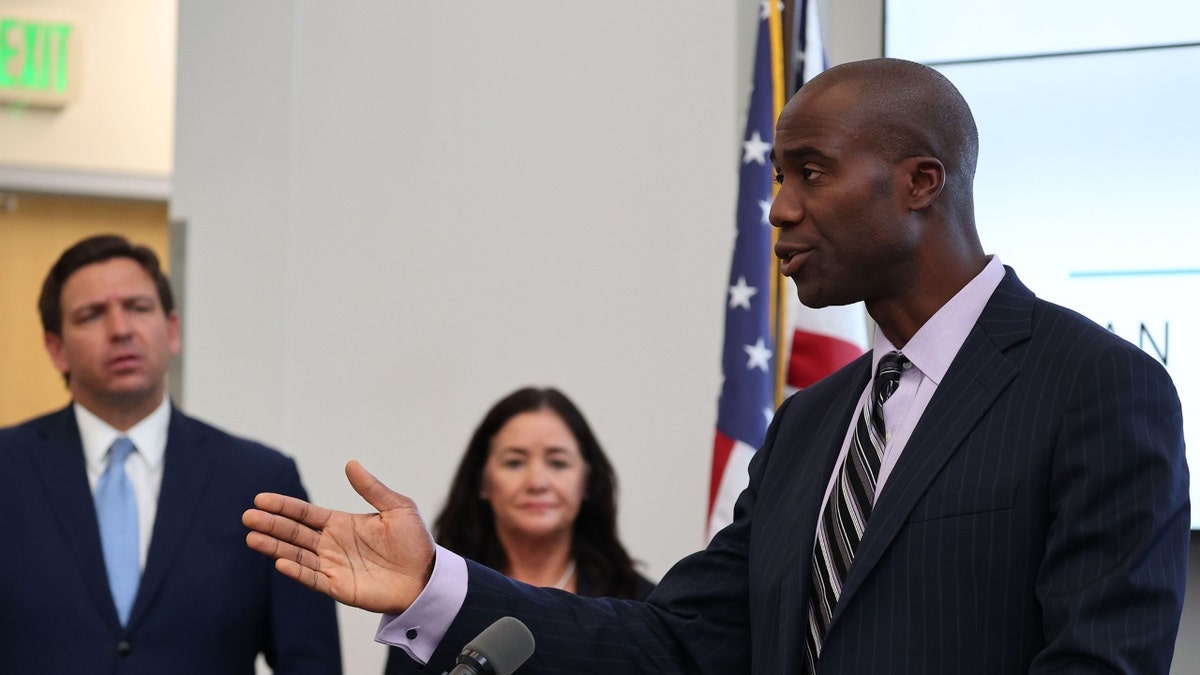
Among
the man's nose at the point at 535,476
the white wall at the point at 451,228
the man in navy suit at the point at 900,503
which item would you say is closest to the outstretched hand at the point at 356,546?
the man in navy suit at the point at 900,503

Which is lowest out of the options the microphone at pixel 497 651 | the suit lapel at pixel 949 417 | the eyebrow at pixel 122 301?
the microphone at pixel 497 651

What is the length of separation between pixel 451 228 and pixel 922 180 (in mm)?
3535

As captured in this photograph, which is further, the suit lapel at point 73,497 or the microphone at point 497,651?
the suit lapel at point 73,497

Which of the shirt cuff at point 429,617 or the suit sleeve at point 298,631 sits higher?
the shirt cuff at point 429,617

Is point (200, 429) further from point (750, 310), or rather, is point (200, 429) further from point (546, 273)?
point (546, 273)

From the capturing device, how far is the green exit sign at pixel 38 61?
6.70 m

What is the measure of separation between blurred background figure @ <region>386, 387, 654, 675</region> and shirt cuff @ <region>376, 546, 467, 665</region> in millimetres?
1785

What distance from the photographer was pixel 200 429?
3.54 m

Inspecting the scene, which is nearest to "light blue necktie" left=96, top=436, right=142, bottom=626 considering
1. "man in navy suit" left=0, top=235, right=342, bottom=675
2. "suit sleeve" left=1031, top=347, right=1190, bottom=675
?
"man in navy suit" left=0, top=235, right=342, bottom=675

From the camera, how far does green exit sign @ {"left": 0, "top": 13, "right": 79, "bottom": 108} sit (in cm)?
670

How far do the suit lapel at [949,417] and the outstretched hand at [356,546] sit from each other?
55 cm

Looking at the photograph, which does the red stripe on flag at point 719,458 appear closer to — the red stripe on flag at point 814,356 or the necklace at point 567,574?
the red stripe on flag at point 814,356

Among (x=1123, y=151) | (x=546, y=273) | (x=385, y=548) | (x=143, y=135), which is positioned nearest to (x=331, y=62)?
(x=546, y=273)

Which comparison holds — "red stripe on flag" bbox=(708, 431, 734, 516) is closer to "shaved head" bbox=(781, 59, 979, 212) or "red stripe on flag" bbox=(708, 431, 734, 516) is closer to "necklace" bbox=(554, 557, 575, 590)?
"necklace" bbox=(554, 557, 575, 590)
